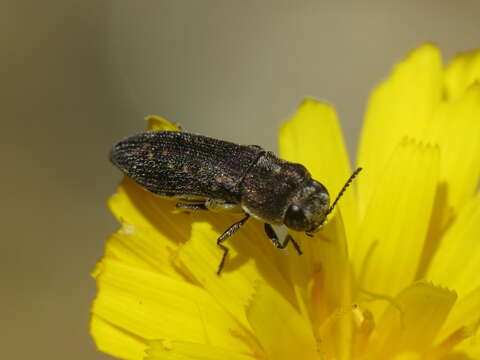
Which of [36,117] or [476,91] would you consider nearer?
[476,91]

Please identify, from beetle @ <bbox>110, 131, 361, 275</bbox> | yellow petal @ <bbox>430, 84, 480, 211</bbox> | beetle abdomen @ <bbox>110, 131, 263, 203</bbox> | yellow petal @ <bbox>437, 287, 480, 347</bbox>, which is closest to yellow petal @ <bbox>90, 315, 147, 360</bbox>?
beetle @ <bbox>110, 131, 361, 275</bbox>

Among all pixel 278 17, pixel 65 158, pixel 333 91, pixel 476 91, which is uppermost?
pixel 476 91

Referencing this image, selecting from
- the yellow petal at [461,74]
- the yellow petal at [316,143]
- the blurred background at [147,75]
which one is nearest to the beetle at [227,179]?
the yellow petal at [316,143]

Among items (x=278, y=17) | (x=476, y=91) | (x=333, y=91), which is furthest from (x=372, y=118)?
(x=278, y=17)

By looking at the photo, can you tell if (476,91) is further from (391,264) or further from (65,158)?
(65,158)

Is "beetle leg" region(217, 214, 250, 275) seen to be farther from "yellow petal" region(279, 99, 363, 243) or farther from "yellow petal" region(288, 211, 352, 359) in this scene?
"yellow petal" region(279, 99, 363, 243)

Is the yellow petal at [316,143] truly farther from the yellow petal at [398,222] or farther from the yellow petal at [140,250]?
the yellow petal at [140,250]

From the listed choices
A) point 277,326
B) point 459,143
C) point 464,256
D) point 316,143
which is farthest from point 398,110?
point 277,326
